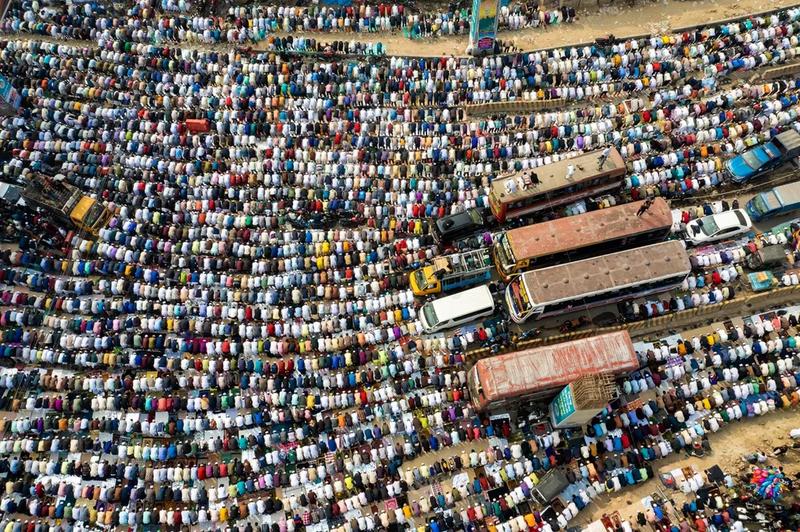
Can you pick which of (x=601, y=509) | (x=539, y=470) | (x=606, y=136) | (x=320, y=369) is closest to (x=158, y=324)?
(x=320, y=369)

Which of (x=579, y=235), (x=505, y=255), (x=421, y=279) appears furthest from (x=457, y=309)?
(x=579, y=235)

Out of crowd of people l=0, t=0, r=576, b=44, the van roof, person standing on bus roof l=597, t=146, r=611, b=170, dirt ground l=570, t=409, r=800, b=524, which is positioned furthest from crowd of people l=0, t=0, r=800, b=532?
person standing on bus roof l=597, t=146, r=611, b=170

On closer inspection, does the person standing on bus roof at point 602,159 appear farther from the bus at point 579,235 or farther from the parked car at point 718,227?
the parked car at point 718,227

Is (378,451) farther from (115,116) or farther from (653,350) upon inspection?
(115,116)

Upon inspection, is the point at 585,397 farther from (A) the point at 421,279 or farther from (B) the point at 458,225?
(B) the point at 458,225

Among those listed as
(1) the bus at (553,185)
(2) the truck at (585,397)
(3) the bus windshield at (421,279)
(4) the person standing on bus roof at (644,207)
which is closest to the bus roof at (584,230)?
(4) the person standing on bus roof at (644,207)

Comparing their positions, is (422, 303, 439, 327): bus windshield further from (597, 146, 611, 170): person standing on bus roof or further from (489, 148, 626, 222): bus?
(597, 146, 611, 170): person standing on bus roof
